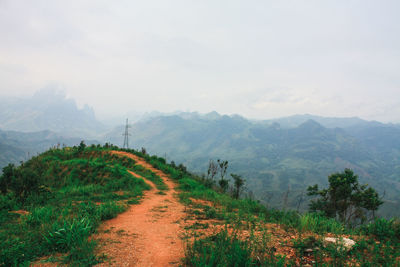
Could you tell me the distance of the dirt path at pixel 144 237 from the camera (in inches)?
192

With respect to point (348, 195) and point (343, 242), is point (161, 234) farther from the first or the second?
point (348, 195)

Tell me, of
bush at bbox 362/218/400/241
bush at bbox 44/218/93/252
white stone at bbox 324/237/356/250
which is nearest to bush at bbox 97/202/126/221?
bush at bbox 44/218/93/252

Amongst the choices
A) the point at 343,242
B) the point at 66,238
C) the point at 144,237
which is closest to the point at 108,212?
the point at 144,237

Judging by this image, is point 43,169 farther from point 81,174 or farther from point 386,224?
point 386,224

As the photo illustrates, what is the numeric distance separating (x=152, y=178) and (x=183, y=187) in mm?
3335

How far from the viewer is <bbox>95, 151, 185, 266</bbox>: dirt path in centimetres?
488

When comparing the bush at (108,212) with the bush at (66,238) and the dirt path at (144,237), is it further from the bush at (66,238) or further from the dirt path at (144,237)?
the bush at (66,238)

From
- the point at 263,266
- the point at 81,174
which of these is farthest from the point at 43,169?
the point at 263,266

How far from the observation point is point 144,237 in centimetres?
624

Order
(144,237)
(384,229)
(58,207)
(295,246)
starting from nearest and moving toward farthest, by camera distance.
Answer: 1. (295,246)
2. (384,229)
3. (144,237)
4. (58,207)

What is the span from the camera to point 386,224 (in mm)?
6230

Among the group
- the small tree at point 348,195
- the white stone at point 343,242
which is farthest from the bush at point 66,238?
the small tree at point 348,195

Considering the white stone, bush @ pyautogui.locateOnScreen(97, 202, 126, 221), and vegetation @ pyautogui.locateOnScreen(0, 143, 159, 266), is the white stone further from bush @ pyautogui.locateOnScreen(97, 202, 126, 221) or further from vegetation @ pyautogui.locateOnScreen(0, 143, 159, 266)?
bush @ pyautogui.locateOnScreen(97, 202, 126, 221)

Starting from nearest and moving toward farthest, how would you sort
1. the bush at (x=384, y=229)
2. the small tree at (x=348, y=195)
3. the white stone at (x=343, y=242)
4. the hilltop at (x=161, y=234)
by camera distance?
the hilltop at (x=161, y=234) → the white stone at (x=343, y=242) → the bush at (x=384, y=229) → the small tree at (x=348, y=195)
